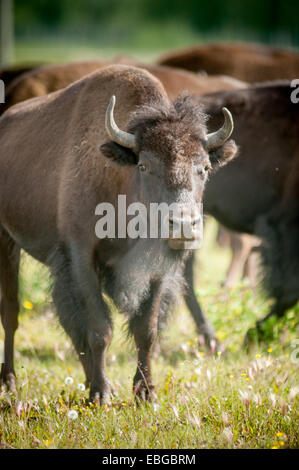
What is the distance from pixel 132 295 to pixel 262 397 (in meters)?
1.06

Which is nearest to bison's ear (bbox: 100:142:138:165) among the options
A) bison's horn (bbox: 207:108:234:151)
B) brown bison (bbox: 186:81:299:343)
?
bison's horn (bbox: 207:108:234:151)

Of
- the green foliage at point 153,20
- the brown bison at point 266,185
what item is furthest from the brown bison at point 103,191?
the green foliage at point 153,20

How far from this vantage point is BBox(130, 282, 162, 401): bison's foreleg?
15.3ft

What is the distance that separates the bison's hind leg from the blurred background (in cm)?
2087

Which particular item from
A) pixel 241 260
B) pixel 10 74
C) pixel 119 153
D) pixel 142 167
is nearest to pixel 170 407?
pixel 142 167

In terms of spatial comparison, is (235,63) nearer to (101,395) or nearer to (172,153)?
(172,153)

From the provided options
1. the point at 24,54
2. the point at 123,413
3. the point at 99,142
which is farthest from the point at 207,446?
the point at 24,54

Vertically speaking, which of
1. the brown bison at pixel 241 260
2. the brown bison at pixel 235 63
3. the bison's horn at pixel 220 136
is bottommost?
the brown bison at pixel 241 260

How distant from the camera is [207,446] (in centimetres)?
359

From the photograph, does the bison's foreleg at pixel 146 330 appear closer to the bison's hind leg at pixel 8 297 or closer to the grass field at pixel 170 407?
the grass field at pixel 170 407

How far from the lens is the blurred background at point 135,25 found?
27.8m

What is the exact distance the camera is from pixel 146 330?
4.69 meters

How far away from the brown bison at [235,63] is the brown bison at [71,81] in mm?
2355

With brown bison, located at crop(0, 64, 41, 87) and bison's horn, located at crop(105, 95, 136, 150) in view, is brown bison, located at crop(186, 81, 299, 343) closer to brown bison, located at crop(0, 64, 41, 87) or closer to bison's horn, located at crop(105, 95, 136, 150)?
bison's horn, located at crop(105, 95, 136, 150)
